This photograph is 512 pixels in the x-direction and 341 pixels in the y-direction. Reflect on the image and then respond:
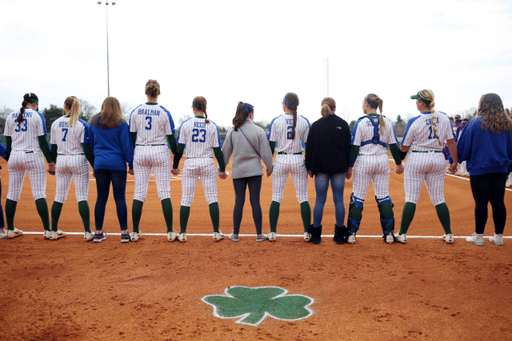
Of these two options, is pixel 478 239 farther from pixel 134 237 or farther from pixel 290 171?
pixel 134 237

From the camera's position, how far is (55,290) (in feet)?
13.8

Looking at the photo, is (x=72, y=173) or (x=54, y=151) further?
(x=54, y=151)

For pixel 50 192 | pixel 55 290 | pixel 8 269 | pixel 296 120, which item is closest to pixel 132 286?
pixel 55 290

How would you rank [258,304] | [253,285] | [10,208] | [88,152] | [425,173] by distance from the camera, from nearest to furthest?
[258,304]
[253,285]
[425,173]
[88,152]
[10,208]

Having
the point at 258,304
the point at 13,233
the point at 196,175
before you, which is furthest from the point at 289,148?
the point at 13,233

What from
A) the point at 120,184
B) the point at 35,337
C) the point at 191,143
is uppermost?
the point at 191,143

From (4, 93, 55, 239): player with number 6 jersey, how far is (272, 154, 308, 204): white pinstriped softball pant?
3557mm

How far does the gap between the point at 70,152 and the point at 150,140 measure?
4.26ft

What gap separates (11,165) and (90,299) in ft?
11.0

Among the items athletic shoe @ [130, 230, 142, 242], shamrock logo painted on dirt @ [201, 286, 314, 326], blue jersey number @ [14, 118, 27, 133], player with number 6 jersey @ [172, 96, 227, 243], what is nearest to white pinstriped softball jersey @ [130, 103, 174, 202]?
player with number 6 jersey @ [172, 96, 227, 243]

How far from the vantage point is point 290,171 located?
594 centimetres

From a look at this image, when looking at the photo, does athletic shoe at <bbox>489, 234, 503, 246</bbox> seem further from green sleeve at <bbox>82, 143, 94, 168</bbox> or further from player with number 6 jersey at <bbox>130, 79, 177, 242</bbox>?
green sleeve at <bbox>82, 143, 94, 168</bbox>

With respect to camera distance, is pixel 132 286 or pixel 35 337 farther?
pixel 132 286

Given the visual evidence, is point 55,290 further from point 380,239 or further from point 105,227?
point 380,239
